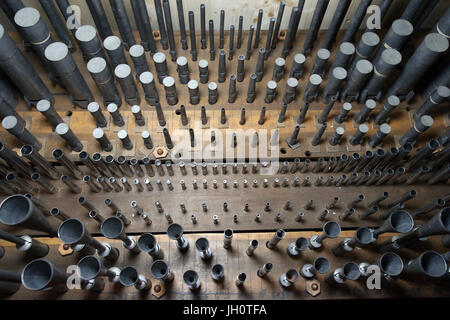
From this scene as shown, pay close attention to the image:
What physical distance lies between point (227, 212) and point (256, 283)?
0.61 metres

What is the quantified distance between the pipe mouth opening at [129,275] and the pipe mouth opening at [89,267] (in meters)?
0.16

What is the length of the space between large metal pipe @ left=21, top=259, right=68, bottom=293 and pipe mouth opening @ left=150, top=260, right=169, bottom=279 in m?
0.59

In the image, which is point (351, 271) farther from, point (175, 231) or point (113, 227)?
point (113, 227)

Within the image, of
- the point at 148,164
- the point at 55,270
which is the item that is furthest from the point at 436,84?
the point at 55,270

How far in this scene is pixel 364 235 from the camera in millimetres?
2371

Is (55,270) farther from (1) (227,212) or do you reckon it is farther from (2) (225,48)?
(2) (225,48)

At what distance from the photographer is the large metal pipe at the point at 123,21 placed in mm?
3029

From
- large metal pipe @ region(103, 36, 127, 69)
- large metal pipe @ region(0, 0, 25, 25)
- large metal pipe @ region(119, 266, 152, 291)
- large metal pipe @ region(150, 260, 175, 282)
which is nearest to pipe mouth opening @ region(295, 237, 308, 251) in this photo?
large metal pipe @ region(150, 260, 175, 282)

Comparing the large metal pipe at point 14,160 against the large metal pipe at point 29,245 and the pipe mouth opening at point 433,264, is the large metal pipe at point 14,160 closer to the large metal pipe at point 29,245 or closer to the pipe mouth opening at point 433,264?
the large metal pipe at point 29,245

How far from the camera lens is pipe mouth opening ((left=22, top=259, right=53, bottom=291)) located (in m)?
1.99

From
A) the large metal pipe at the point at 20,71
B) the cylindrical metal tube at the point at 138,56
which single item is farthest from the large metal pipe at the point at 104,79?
the large metal pipe at the point at 20,71

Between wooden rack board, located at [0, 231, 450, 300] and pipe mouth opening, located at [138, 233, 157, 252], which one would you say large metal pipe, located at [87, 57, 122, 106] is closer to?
wooden rack board, located at [0, 231, 450, 300]

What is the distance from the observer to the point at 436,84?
309cm
